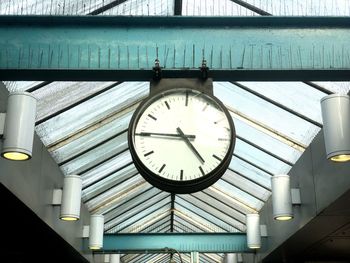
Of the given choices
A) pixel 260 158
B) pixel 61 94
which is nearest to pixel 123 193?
pixel 260 158

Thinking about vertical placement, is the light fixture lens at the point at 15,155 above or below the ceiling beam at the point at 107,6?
below

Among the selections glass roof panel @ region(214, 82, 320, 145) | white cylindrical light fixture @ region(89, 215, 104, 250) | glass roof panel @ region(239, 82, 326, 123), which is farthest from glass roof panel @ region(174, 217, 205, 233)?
glass roof panel @ region(239, 82, 326, 123)

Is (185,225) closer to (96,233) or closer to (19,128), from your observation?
(96,233)

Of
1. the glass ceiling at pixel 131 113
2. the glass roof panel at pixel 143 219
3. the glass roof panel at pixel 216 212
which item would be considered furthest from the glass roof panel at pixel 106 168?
the glass roof panel at pixel 143 219

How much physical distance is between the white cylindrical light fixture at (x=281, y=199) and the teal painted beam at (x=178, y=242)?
5.40 metres

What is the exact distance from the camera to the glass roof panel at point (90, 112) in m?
9.02

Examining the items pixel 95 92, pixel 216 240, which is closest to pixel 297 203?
pixel 95 92

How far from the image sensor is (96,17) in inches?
216

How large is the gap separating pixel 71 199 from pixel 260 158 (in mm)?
3832

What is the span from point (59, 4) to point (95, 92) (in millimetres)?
2519

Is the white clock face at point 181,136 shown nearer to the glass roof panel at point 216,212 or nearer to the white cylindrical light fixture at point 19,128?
the white cylindrical light fixture at point 19,128

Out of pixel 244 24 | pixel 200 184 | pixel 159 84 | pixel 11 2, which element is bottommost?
pixel 200 184

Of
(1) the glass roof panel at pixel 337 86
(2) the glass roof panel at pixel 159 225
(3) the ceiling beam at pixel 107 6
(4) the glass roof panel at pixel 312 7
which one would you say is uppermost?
(2) the glass roof panel at pixel 159 225

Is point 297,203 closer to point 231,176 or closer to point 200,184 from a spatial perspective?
point 231,176
